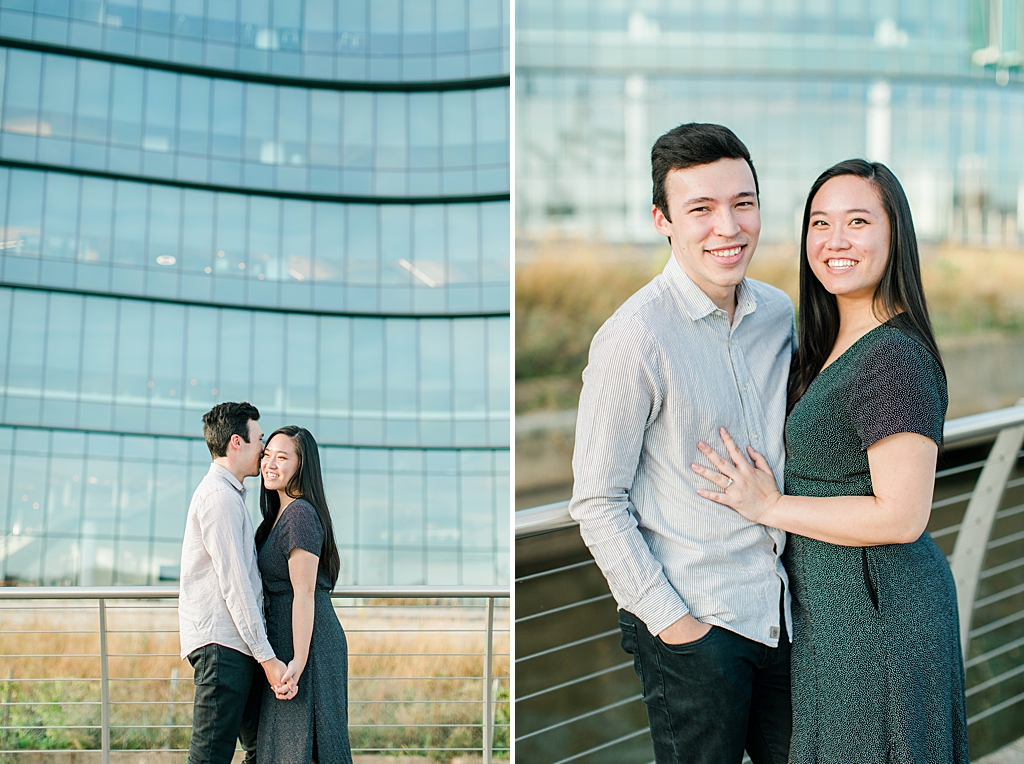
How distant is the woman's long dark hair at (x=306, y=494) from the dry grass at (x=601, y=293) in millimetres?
11942

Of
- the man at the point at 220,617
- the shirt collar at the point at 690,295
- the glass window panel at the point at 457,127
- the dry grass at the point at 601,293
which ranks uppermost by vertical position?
the glass window panel at the point at 457,127

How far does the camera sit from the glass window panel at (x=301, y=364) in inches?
720

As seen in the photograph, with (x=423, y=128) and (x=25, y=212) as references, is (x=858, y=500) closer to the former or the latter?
(x=423, y=128)

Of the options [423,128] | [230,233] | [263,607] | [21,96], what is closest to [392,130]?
[423,128]

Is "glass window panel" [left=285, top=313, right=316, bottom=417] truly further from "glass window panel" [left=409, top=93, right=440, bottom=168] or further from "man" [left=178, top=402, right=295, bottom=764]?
"man" [left=178, top=402, right=295, bottom=764]

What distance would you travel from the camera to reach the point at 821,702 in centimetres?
156

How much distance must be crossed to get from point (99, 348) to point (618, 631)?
55.1 feet

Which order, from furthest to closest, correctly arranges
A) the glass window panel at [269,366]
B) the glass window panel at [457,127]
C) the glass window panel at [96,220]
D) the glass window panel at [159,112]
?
the glass window panel at [457,127], the glass window panel at [159,112], the glass window panel at [269,366], the glass window panel at [96,220]

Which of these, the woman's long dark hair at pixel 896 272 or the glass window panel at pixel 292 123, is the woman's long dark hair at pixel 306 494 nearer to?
the woman's long dark hair at pixel 896 272

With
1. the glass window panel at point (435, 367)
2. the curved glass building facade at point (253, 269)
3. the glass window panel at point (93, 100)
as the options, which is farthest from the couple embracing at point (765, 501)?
the glass window panel at point (93, 100)

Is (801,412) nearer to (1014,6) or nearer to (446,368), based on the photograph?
(446,368)

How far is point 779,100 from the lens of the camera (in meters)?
21.8

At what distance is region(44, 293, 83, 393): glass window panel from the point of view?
17.3 m

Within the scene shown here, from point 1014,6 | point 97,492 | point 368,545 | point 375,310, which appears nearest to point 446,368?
point 375,310
